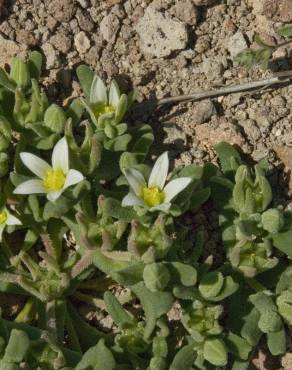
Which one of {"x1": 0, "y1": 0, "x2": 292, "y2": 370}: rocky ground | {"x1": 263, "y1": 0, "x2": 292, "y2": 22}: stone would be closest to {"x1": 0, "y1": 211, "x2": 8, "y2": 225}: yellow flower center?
{"x1": 0, "y1": 0, "x2": 292, "y2": 370}: rocky ground

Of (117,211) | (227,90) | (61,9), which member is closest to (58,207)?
(117,211)

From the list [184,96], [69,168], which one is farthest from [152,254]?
[184,96]

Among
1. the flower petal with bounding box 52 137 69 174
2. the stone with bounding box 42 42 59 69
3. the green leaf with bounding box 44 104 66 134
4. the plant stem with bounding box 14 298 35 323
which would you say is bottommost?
the plant stem with bounding box 14 298 35 323

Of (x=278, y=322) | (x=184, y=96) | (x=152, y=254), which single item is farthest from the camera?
(x=184, y=96)

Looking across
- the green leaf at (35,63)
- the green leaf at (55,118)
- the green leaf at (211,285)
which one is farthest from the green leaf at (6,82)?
the green leaf at (211,285)

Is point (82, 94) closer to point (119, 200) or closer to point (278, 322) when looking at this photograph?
point (119, 200)

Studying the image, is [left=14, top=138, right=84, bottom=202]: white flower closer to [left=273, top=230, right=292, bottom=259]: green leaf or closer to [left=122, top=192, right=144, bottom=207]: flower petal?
[left=122, top=192, right=144, bottom=207]: flower petal

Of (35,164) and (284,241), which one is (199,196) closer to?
(284,241)
